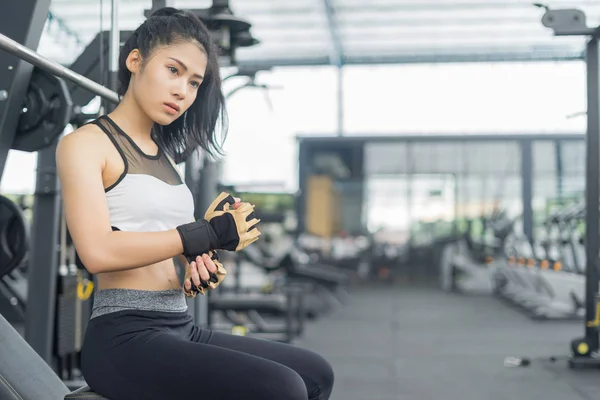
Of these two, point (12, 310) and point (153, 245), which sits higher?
point (153, 245)

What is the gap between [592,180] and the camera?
4.16m

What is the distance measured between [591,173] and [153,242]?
3643 mm

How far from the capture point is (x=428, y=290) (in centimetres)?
1025

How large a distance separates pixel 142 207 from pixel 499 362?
11.5 feet

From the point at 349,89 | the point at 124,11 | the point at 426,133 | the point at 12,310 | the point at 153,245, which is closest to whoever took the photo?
the point at 153,245

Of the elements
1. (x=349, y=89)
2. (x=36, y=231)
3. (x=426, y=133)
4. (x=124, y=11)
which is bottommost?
(x=36, y=231)

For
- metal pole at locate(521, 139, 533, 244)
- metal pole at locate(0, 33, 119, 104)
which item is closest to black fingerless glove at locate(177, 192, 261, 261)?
metal pole at locate(0, 33, 119, 104)

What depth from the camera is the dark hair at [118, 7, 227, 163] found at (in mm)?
1356

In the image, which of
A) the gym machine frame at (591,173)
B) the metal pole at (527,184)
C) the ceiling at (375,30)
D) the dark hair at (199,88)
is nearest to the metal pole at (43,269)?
the dark hair at (199,88)

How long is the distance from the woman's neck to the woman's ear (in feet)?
0.21

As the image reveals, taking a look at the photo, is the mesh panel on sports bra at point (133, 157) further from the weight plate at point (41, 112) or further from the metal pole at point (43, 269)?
the metal pole at point (43, 269)

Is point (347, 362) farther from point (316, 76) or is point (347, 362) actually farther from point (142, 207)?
point (316, 76)

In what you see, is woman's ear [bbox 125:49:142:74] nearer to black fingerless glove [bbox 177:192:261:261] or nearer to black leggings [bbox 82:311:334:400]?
black fingerless glove [bbox 177:192:261:261]

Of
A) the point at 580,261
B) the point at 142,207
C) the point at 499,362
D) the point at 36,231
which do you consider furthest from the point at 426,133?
the point at 142,207
